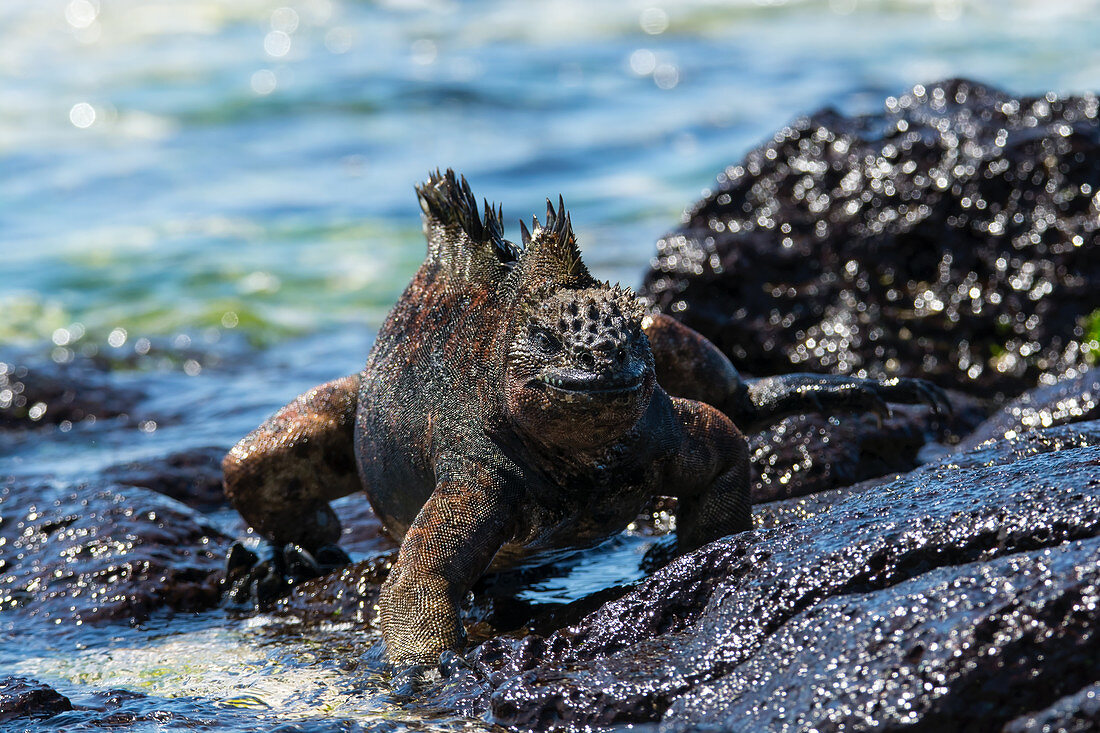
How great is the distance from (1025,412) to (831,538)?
2549 mm

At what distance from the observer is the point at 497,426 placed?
3.99 metres

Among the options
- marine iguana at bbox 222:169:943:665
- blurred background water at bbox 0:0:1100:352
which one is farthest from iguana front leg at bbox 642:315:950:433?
blurred background water at bbox 0:0:1100:352

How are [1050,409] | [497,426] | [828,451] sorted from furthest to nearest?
[1050,409] < [828,451] < [497,426]

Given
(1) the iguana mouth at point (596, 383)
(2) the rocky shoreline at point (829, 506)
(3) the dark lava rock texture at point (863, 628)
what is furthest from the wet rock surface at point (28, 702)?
(1) the iguana mouth at point (596, 383)

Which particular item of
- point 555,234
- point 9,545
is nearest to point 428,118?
point 9,545

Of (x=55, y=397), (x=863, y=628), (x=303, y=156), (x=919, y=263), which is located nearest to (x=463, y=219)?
(x=863, y=628)

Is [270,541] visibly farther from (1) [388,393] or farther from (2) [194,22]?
(2) [194,22]

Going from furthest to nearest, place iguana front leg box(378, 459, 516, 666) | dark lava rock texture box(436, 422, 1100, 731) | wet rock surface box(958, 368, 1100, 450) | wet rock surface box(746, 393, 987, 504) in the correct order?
wet rock surface box(958, 368, 1100, 450)
wet rock surface box(746, 393, 987, 504)
iguana front leg box(378, 459, 516, 666)
dark lava rock texture box(436, 422, 1100, 731)

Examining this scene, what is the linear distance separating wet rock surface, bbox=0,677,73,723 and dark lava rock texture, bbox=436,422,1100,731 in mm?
1058

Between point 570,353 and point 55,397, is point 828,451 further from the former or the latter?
point 55,397

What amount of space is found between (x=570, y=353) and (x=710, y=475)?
2.95 ft

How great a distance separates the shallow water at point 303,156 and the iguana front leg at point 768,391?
73 centimetres

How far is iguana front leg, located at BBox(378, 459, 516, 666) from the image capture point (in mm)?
3816

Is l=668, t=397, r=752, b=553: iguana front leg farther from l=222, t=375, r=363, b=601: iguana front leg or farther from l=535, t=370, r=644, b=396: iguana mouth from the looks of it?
l=222, t=375, r=363, b=601: iguana front leg
